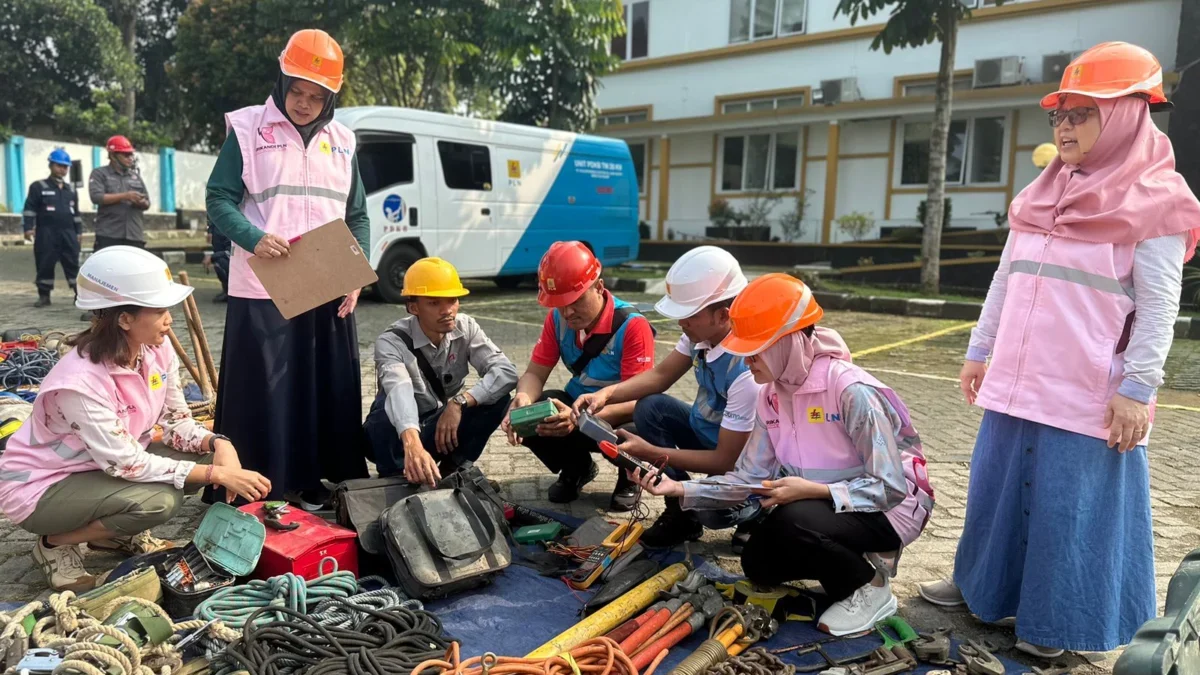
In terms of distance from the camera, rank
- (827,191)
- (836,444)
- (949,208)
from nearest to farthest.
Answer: (836,444), (949,208), (827,191)

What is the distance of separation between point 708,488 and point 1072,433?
116 cm

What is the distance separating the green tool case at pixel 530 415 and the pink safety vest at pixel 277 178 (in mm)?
1165

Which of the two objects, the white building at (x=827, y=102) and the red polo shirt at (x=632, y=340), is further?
the white building at (x=827, y=102)

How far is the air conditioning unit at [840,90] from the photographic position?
1856cm

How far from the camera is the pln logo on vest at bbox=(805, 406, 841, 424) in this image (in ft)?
9.18

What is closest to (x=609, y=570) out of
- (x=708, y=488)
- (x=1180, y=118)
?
(x=708, y=488)

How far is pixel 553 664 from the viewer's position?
242cm

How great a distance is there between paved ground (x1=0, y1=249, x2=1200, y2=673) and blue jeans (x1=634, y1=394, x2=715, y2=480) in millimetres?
472

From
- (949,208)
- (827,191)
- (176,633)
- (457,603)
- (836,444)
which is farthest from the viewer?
(827,191)

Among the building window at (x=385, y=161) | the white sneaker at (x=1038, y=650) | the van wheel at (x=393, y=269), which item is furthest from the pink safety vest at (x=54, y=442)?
the van wheel at (x=393, y=269)

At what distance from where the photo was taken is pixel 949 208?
56.5ft

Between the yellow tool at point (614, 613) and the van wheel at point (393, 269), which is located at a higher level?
the van wheel at point (393, 269)

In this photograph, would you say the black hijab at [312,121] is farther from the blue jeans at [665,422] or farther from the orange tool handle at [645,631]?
the orange tool handle at [645,631]

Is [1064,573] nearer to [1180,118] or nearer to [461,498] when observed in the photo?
[461,498]
